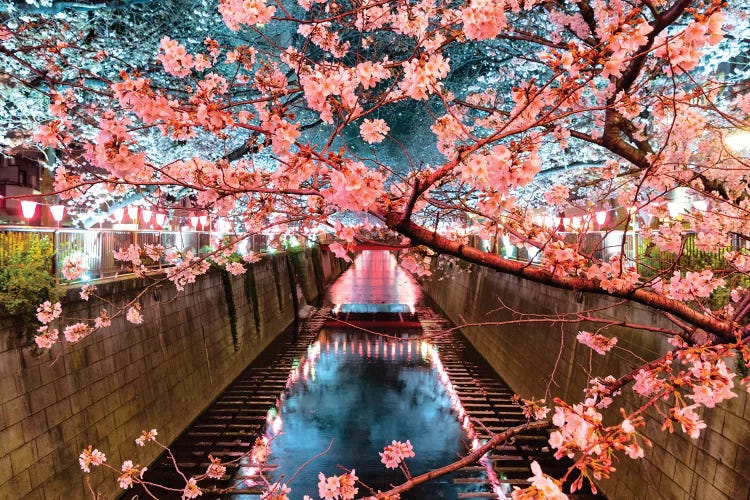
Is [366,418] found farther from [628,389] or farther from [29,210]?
[29,210]

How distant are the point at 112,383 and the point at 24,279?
11.0 ft

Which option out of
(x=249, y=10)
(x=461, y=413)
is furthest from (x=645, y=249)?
(x=249, y=10)

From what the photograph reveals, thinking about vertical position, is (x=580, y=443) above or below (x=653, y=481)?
above

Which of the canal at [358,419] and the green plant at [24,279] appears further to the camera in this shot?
the canal at [358,419]

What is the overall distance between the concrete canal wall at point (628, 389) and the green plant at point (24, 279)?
666 cm

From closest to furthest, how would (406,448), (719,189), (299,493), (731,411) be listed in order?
(406,448)
(731,411)
(719,189)
(299,493)

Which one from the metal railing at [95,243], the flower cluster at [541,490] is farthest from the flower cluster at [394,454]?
the metal railing at [95,243]

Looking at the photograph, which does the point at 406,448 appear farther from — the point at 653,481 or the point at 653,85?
the point at 653,85

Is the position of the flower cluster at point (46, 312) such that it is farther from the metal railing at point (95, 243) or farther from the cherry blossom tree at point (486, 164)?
the metal railing at point (95, 243)

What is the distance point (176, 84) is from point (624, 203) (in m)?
12.5

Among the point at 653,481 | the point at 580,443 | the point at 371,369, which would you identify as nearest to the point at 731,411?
the point at 653,481

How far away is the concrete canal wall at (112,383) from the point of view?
22.8 ft

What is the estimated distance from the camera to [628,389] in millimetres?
8859

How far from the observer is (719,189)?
22.5 ft
